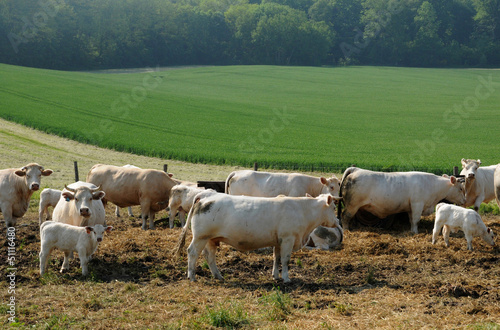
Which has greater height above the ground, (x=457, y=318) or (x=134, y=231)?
(x=457, y=318)

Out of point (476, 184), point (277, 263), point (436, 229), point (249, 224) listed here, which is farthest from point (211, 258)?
point (476, 184)

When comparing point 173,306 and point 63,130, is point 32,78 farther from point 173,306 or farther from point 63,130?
point 173,306

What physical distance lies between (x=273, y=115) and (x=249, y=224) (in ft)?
129

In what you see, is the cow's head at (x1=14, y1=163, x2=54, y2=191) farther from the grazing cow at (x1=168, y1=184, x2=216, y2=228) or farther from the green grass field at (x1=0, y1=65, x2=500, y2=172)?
the green grass field at (x1=0, y1=65, x2=500, y2=172)

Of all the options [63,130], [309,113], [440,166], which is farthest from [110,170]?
[309,113]

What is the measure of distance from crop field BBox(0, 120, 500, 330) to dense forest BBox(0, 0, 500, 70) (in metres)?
74.0

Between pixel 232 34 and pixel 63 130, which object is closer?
pixel 63 130

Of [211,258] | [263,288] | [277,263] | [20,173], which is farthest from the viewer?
[20,173]

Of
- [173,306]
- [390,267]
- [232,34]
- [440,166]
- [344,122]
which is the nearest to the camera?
[173,306]

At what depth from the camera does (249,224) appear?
945 cm

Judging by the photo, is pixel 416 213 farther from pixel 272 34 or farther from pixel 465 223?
pixel 272 34

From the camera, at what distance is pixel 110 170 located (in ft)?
52.0

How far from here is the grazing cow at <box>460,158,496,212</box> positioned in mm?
14977

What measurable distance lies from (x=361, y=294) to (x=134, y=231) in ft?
24.0
